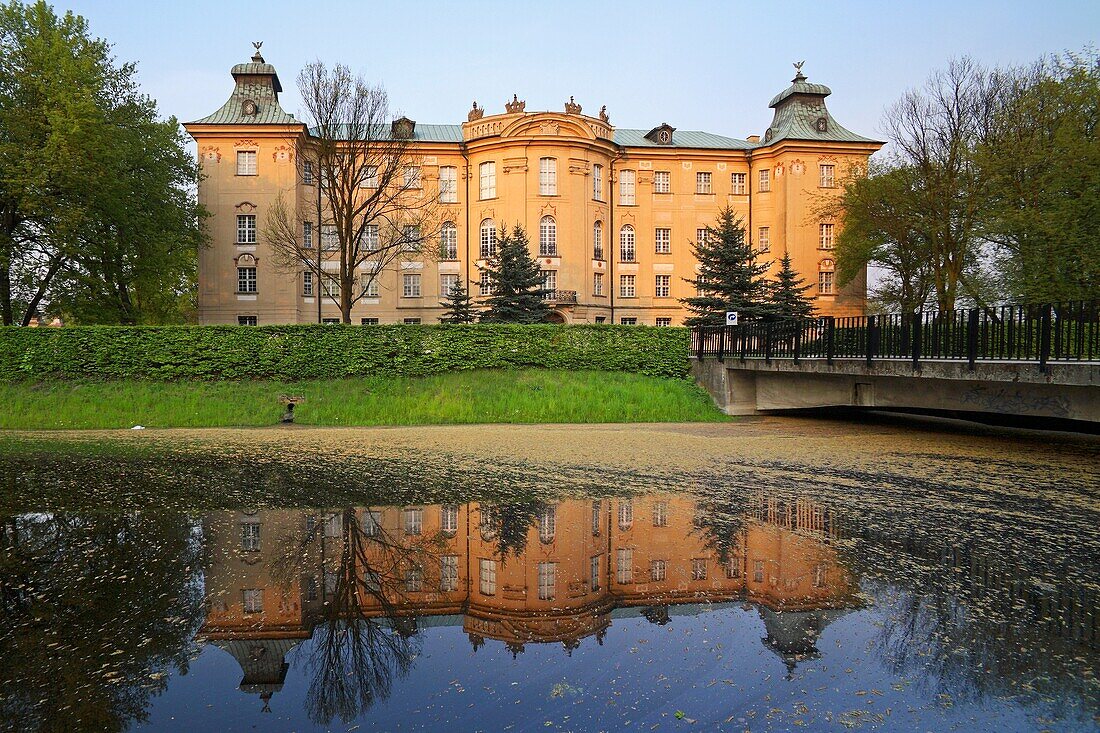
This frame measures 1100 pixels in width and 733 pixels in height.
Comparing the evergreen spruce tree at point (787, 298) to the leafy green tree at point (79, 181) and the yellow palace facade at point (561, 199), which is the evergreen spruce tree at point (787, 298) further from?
the leafy green tree at point (79, 181)

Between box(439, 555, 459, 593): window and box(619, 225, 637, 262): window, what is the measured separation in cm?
4428

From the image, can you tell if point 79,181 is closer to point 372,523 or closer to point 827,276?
point 372,523

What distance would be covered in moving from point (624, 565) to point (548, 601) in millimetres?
1092

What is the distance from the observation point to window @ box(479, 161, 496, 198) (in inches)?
1796

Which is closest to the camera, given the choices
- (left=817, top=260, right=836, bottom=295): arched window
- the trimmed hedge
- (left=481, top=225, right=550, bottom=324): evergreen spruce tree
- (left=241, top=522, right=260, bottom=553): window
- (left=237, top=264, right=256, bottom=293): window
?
(left=241, top=522, right=260, bottom=553): window

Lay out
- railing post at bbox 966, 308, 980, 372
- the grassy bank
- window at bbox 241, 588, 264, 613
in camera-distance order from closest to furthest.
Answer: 1. window at bbox 241, 588, 264, 613
2. railing post at bbox 966, 308, 980, 372
3. the grassy bank

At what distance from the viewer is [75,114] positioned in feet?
92.0

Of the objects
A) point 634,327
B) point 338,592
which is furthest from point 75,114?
point 338,592

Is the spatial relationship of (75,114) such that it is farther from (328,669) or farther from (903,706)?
(903,706)

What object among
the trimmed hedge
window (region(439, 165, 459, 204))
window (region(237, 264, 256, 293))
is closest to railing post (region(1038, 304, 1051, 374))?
the trimmed hedge

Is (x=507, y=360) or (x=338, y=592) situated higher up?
(x=507, y=360)

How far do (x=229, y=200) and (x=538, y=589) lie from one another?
45.2 meters

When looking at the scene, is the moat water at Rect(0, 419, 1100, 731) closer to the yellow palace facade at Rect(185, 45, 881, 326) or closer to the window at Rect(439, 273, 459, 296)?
the yellow palace facade at Rect(185, 45, 881, 326)

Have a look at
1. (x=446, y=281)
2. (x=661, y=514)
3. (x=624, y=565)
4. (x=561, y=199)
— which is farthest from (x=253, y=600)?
(x=446, y=281)
